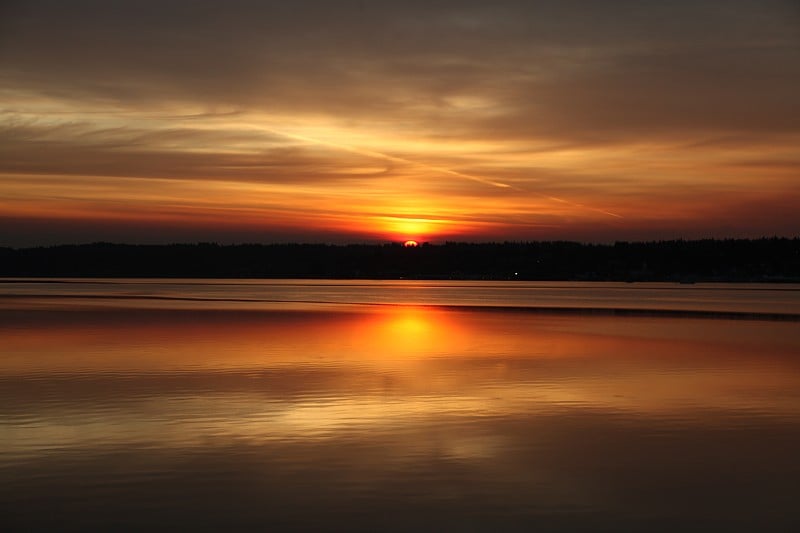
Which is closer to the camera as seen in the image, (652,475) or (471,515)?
(471,515)

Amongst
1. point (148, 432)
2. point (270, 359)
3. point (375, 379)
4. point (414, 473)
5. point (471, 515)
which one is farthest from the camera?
point (270, 359)

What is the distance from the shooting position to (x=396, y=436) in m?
13.3

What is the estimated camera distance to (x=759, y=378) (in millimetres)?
20297

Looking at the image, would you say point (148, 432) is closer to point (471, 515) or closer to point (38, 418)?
point (38, 418)

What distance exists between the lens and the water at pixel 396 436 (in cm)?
957

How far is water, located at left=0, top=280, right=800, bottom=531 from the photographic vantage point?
957 cm

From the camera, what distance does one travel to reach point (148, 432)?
1348cm

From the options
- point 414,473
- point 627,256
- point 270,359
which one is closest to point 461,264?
point 627,256

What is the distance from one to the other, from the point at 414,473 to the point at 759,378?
1170 centimetres

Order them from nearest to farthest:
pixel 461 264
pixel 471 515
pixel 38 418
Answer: pixel 471 515
pixel 38 418
pixel 461 264

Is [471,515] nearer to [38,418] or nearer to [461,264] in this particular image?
[38,418]

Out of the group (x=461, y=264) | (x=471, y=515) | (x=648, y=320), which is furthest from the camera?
(x=461, y=264)

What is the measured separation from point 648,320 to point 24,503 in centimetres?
3567

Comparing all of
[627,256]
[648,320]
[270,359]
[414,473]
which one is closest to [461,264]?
[627,256]
